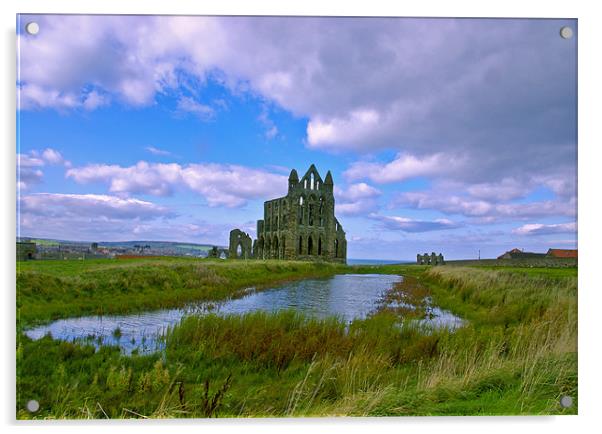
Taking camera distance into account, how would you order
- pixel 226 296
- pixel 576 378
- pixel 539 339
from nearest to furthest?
pixel 576 378
pixel 539 339
pixel 226 296

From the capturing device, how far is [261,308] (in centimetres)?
660

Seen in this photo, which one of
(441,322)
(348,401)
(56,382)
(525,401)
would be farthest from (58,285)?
(525,401)

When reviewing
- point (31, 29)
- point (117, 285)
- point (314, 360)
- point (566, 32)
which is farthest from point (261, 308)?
point (566, 32)

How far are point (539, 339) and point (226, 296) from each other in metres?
5.54

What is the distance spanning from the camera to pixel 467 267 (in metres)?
6.70

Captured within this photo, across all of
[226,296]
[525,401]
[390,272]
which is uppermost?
[390,272]

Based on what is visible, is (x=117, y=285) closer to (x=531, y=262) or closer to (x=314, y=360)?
(x=314, y=360)

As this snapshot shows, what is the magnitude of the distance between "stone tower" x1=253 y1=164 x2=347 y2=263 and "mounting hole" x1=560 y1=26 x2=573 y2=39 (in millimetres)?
4345

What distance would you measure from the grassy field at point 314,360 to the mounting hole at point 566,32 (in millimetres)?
3723

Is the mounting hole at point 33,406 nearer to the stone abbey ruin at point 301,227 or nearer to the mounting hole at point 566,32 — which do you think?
the stone abbey ruin at point 301,227

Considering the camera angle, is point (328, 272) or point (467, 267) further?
point (328, 272)

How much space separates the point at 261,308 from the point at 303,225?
4.85m

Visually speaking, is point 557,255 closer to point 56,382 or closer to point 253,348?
point 253,348

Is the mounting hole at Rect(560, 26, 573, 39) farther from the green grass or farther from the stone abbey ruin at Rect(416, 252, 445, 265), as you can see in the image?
the green grass
